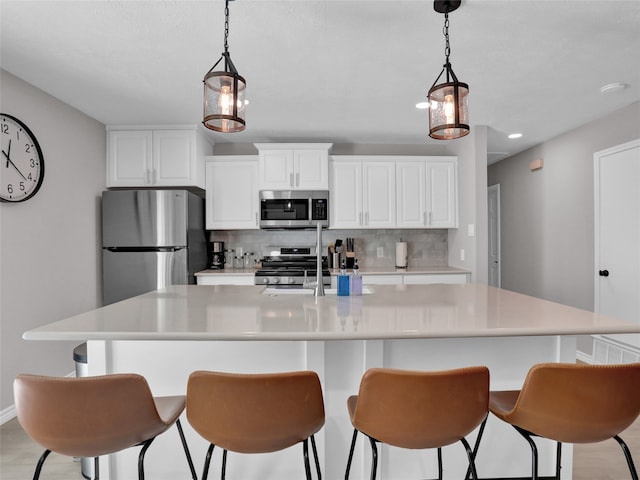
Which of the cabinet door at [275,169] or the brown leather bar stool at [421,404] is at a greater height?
the cabinet door at [275,169]

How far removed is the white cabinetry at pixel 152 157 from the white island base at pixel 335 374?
8.43 feet

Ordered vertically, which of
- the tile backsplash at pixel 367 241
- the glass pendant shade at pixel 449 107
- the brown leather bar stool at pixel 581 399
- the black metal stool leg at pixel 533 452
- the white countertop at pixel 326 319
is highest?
the glass pendant shade at pixel 449 107

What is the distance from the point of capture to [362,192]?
14.5 feet

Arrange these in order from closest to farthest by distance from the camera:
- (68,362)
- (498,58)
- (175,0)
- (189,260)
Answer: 1. (175,0)
2. (498,58)
3. (68,362)
4. (189,260)

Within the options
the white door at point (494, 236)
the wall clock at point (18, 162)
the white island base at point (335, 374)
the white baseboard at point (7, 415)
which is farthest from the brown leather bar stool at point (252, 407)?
the white door at point (494, 236)

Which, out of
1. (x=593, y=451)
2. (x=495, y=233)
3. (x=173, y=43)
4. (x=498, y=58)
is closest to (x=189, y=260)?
(x=173, y=43)

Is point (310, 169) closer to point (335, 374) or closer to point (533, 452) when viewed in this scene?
point (335, 374)

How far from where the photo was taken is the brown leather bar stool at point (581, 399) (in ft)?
4.15

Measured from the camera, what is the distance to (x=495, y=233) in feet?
19.6

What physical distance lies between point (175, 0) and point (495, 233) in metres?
5.32

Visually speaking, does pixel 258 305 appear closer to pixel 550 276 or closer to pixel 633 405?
pixel 633 405

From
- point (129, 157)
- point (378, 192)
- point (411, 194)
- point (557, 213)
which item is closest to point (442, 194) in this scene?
point (411, 194)

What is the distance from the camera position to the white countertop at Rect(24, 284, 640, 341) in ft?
4.70

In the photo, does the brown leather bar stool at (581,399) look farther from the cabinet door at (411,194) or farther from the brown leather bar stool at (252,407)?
the cabinet door at (411,194)
